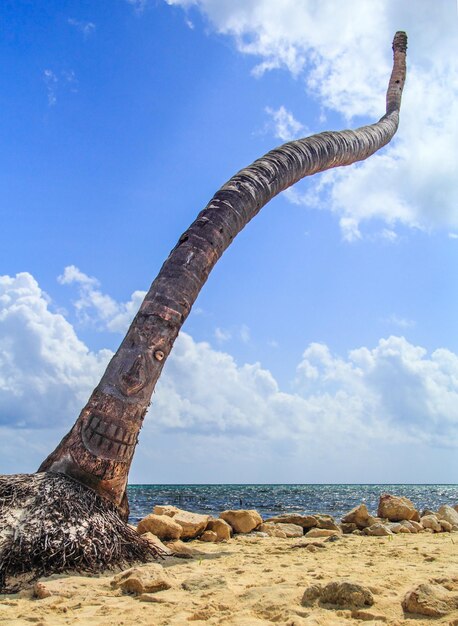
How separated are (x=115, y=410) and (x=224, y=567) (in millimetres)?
2080

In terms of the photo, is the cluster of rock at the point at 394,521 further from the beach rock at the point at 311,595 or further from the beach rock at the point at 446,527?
the beach rock at the point at 311,595

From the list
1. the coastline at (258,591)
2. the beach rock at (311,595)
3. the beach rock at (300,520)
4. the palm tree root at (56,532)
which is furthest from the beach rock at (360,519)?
the beach rock at (311,595)

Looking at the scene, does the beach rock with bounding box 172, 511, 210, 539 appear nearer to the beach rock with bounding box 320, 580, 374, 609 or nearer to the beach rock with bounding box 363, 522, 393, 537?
the beach rock with bounding box 363, 522, 393, 537

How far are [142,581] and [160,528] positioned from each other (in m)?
3.68

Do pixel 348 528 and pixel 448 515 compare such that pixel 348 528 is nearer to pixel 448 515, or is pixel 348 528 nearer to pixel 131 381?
pixel 448 515

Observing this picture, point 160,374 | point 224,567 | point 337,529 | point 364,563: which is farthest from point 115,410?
point 337,529

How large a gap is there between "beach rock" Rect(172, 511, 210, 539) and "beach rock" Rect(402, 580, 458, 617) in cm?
530

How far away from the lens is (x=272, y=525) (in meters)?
10.1

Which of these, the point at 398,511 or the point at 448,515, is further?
the point at 398,511

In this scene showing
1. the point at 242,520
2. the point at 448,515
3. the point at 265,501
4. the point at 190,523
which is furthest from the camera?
the point at 265,501

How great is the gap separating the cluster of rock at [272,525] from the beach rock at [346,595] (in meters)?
3.53

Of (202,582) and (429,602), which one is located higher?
(429,602)

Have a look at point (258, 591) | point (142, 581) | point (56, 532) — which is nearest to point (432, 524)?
point (258, 591)

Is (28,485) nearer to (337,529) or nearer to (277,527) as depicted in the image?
(277,527)
